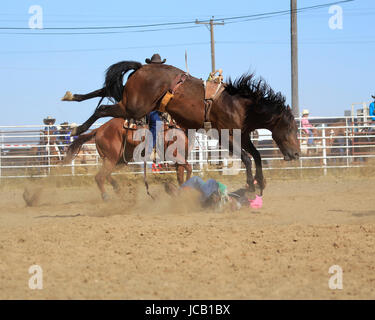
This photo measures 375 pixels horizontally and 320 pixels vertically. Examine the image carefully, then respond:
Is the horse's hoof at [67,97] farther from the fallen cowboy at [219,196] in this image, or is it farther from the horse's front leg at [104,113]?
the fallen cowboy at [219,196]

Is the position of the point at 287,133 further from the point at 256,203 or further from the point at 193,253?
the point at 193,253

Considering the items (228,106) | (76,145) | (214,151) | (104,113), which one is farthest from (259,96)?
(214,151)

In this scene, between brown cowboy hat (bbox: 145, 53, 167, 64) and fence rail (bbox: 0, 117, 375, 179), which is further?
fence rail (bbox: 0, 117, 375, 179)

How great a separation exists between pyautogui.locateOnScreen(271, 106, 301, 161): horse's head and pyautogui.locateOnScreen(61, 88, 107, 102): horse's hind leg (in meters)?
2.57

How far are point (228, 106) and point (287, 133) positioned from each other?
885 mm

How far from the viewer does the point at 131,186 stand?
773 cm

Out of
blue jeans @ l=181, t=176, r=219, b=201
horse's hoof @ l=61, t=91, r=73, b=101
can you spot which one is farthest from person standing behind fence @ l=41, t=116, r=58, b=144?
blue jeans @ l=181, t=176, r=219, b=201

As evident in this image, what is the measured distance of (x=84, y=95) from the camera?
7.30 meters

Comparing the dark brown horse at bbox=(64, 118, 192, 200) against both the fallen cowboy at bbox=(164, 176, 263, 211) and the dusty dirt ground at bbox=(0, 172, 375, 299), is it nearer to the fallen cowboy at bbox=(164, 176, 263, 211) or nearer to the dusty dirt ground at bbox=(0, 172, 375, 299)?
the dusty dirt ground at bbox=(0, 172, 375, 299)

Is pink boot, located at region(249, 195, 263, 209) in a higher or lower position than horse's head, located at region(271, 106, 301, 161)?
lower

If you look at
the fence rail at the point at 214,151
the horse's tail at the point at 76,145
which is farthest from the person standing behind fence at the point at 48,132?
the horse's tail at the point at 76,145

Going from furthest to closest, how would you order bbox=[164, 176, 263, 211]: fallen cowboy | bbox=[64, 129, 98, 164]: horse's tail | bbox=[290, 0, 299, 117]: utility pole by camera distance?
bbox=[290, 0, 299, 117]: utility pole < bbox=[64, 129, 98, 164]: horse's tail < bbox=[164, 176, 263, 211]: fallen cowboy

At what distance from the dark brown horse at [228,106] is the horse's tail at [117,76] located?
0.87 ft

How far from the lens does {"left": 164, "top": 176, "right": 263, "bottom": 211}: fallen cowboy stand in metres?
6.84
